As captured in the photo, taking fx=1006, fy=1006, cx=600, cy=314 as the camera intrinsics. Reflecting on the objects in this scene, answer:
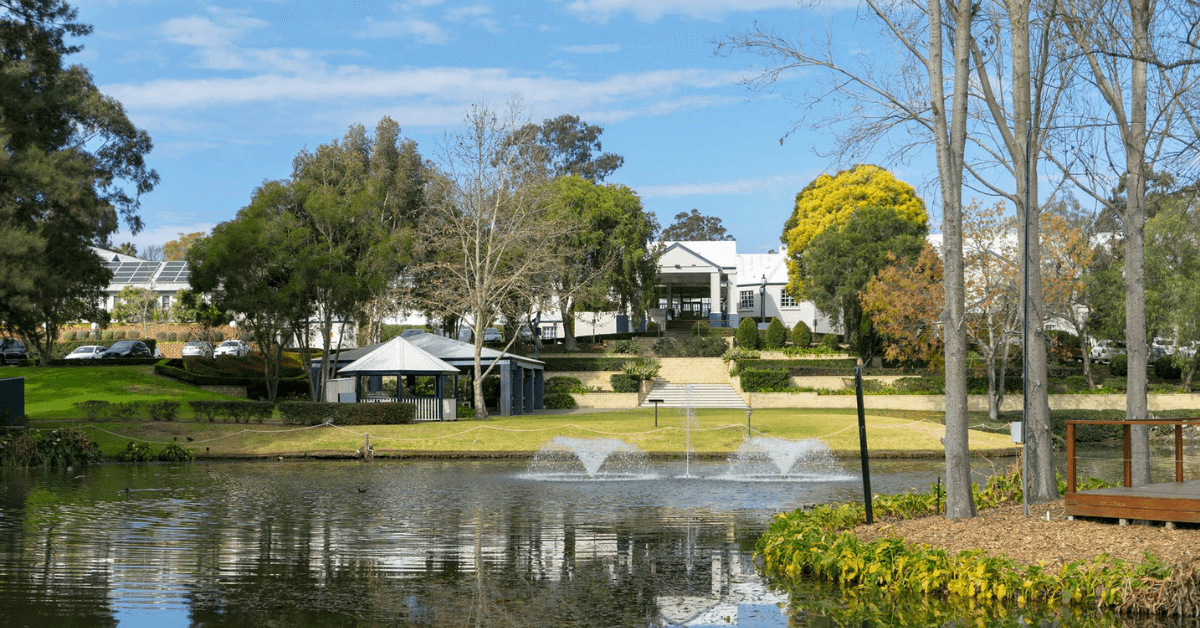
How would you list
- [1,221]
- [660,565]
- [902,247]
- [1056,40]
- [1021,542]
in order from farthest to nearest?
[902,247] < [1,221] < [1056,40] < [660,565] < [1021,542]

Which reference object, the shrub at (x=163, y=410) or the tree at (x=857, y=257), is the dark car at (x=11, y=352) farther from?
the tree at (x=857, y=257)

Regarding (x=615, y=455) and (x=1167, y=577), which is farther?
(x=615, y=455)

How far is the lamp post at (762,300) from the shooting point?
68137mm

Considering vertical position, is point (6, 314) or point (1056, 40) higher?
point (1056, 40)

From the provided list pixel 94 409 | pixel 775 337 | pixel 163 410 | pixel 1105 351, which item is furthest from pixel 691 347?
pixel 94 409

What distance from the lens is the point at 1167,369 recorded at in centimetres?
4481

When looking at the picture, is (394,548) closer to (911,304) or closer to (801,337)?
(911,304)

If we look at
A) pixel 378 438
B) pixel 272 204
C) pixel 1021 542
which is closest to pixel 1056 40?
pixel 1021 542

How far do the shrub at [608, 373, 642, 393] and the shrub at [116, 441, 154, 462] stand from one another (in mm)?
22856

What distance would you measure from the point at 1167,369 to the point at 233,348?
4682cm

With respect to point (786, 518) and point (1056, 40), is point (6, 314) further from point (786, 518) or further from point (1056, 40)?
point (1056, 40)

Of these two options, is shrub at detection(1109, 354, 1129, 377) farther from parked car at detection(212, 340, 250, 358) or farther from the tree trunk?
parked car at detection(212, 340, 250, 358)

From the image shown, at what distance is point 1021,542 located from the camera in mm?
10992

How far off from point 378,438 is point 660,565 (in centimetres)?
1778
